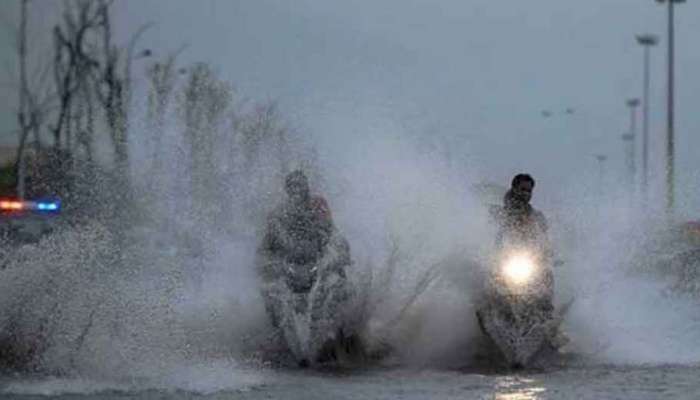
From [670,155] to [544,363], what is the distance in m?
32.5

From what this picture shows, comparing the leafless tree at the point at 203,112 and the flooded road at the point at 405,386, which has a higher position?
the leafless tree at the point at 203,112

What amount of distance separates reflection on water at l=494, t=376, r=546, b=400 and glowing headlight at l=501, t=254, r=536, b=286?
4.45 feet

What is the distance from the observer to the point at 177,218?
19.0 meters

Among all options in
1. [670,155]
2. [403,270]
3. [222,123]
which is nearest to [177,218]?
[403,270]

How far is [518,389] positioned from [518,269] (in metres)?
2.36

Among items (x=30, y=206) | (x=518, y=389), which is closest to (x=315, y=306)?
(x=518, y=389)

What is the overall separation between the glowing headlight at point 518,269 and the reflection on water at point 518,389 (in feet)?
4.45

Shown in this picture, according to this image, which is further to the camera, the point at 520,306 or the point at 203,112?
the point at 203,112

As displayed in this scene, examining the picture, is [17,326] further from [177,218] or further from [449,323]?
[177,218]

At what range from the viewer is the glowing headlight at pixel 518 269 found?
14148mm

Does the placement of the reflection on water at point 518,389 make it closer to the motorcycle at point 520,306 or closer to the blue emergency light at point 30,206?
the motorcycle at point 520,306

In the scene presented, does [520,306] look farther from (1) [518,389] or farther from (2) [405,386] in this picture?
(2) [405,386]

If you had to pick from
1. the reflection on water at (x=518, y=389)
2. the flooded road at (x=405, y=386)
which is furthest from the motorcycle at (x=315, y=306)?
the reflection on water at (x=518, y=389)

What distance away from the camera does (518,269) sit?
1423 cm
